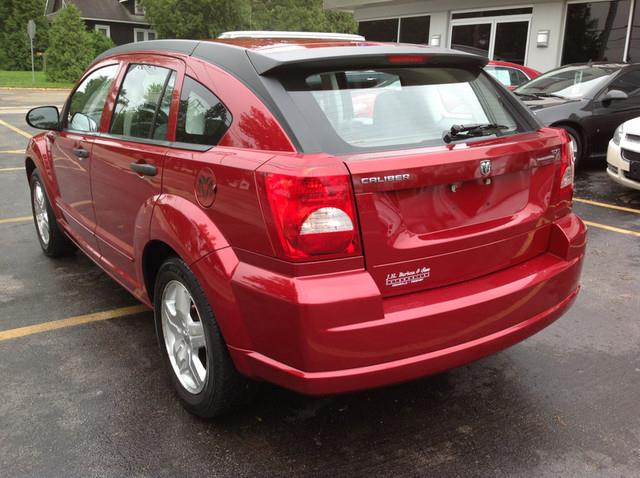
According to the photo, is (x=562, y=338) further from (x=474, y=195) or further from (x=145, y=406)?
(x=145, y=406)

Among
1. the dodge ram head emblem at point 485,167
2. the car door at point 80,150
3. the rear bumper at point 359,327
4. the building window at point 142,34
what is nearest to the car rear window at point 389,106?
the dodge ram head emblem at point 485,167

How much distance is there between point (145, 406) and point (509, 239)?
1.90 m

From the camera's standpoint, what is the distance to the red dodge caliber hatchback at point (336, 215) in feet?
7.53

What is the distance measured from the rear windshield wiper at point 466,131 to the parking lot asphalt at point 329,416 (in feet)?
4.31

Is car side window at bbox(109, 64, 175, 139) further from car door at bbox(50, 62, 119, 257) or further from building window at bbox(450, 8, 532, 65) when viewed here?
building window at bbox(450, 8, 532, 65)

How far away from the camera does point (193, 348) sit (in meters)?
2.91

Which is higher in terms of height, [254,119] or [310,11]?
[310,11]

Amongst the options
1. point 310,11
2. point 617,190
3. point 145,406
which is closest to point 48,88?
point 310,11

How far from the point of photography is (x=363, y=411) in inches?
119

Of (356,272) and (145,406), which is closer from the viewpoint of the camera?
(356,272)

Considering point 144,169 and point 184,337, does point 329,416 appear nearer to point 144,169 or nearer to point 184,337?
point 184,337

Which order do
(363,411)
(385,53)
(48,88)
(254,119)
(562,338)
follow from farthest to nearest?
1. (48,88)
2. (562,338)
3. (363,411)
4. (385,53)
5. (254,119)

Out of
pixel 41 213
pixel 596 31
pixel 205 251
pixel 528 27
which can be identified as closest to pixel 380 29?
pixel 528 27

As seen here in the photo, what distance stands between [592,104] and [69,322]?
25.5 feet
